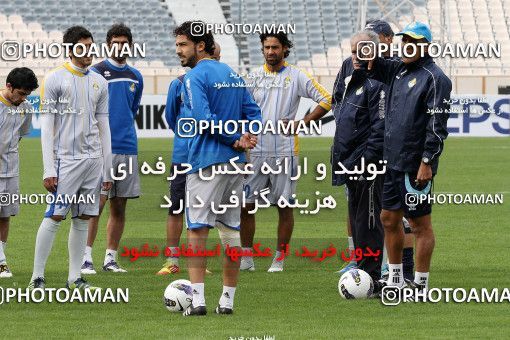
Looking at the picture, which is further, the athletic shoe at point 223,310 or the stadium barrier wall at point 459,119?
the stadium barrier wall at point 459,119

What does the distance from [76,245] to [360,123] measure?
2.40 m

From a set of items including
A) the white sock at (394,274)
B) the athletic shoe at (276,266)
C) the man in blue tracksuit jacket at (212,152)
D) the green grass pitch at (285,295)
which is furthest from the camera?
the athletic shoe at (276,266)

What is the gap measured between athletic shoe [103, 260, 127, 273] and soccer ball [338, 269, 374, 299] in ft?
8.03

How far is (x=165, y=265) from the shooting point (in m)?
10.4

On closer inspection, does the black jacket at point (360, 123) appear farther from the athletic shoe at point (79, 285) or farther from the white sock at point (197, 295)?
the athletic shoe at point (79, 285)

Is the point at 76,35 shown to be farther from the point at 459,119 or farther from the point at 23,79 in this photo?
the point at 459,119

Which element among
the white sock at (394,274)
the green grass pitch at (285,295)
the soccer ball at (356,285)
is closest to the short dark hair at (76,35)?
the green grass pitch at (285,295)

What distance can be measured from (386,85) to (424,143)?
0.74m

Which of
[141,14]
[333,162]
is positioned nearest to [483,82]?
[141,14]

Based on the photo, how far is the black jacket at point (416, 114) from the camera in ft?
27.2

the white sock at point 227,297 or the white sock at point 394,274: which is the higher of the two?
the white sock at point 394,274

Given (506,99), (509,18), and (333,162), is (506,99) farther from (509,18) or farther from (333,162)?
(333,162)

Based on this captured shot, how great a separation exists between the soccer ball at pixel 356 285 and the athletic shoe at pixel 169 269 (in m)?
2.05

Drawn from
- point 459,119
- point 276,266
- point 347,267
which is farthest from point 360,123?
point 459,119
